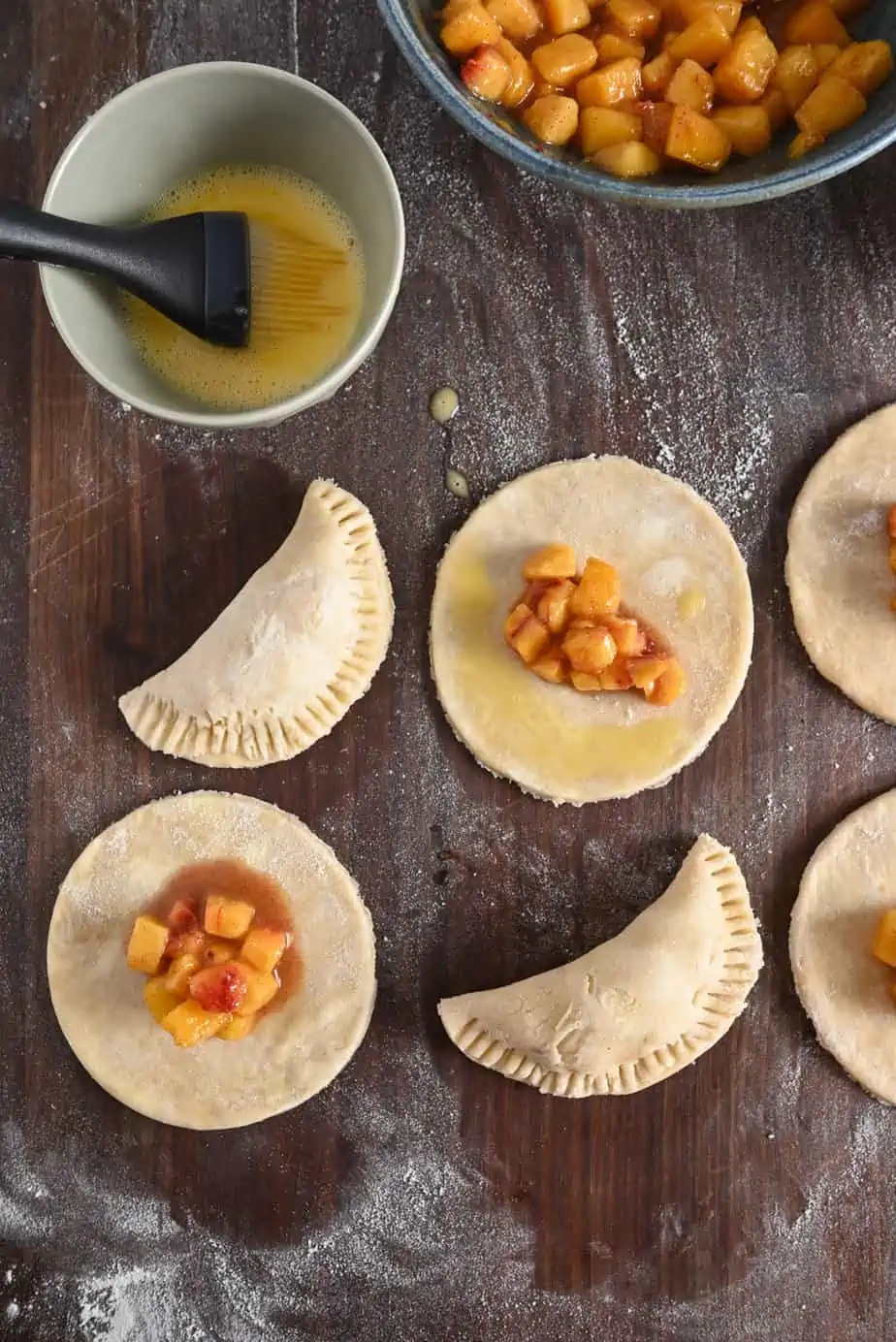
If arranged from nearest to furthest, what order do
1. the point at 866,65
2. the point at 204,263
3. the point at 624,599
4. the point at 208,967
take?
1. the point at 866,65
2. the point at 204,263
3. the point at 208,967
4. the point at 624,599

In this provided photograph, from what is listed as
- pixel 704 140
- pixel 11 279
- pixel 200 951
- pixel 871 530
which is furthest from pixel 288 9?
pixel 200 951

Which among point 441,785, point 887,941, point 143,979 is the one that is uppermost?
point 441,785

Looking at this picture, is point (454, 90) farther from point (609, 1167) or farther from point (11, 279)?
point (609, 1167)

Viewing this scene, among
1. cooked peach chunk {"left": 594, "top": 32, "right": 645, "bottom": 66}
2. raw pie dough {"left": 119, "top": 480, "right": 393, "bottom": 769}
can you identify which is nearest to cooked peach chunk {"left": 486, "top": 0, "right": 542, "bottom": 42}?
cooked peach chunk {"left": 594, "top": 32, "right": 645, "bottom": 66}

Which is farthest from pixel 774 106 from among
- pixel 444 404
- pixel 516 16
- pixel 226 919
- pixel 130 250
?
pixel 226 919

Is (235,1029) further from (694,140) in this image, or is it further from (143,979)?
(694,140)
